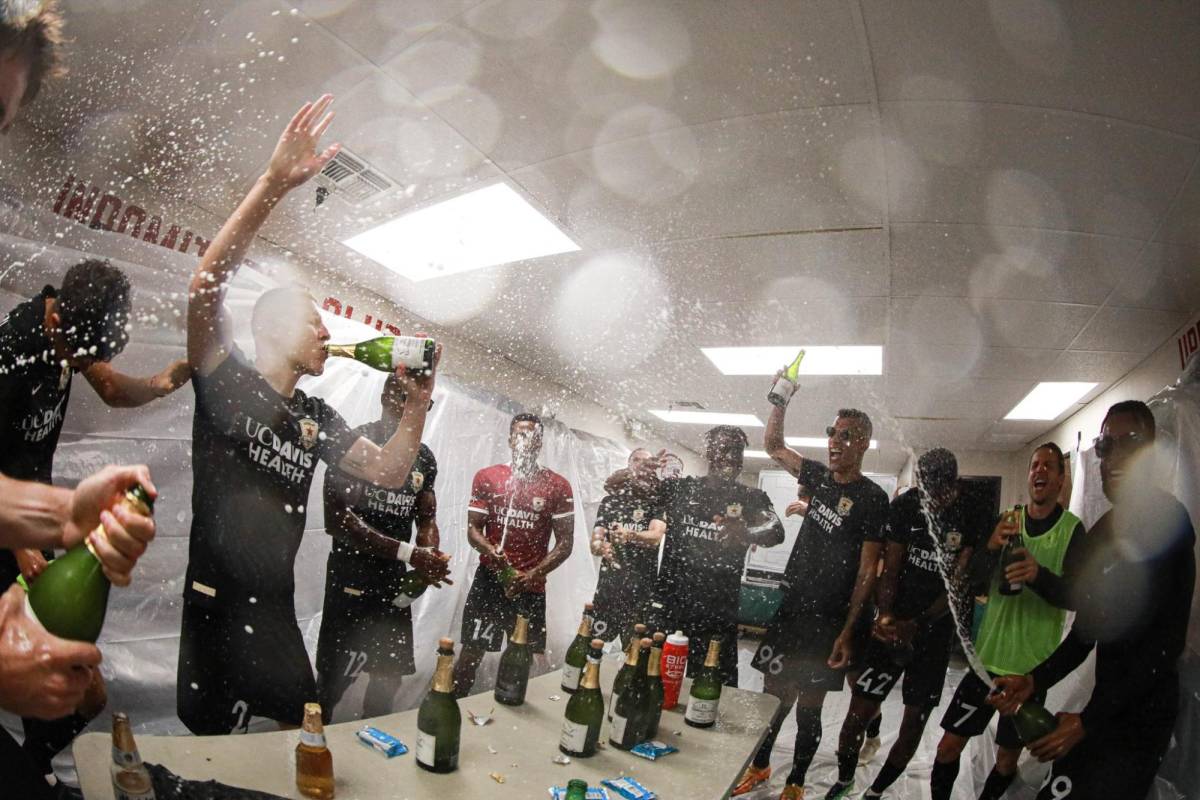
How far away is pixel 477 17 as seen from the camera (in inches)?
53.1

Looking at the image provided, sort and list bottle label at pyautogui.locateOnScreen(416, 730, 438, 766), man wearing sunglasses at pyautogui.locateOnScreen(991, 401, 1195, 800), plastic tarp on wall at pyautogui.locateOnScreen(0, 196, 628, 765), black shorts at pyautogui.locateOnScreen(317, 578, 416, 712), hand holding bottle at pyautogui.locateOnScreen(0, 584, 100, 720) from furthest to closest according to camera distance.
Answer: black shorts at pyautogui.locateOnScreen(317, 578, 416, 712)
man wearing sunglasses at pyautogui.locateOnScreen(991, 401, 1195, 800)
plastic tarp on wall at pyautogui.locateOnScreen(0, 196, 628, 765)
bottle label at pyautogui.locateOnScreen(416, 730, 438, 766)
hand holding bottle at pyautogui.locateOnScreen(0, 584, 100, 720)

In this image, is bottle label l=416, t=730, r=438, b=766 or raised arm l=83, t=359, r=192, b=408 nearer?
bottle label l=416, t=730, r=438, b=766

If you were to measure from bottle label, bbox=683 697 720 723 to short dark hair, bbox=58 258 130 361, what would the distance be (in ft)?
5.36

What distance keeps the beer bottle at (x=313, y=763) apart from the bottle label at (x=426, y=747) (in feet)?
0.52

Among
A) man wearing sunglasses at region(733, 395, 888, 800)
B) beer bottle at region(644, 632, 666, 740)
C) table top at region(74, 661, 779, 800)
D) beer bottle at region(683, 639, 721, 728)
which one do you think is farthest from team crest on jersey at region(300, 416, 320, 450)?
man wearing sunglasses at region(733, 395, 888, 800)

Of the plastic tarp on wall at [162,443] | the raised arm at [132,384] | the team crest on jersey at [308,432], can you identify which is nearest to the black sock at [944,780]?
the plastic tarp on wall at [162,443]

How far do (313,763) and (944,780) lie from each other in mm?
2353

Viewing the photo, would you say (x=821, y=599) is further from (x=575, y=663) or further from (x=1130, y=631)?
(x=575, y=663)

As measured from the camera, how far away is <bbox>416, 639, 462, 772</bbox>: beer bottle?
90 centimetres

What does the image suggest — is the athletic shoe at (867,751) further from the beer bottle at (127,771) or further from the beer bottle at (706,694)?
the beer bottle at (127,771)

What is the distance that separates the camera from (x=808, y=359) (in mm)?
2803

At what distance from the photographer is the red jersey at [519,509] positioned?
95.4 inches

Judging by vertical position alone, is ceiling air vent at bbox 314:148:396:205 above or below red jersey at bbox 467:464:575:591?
above

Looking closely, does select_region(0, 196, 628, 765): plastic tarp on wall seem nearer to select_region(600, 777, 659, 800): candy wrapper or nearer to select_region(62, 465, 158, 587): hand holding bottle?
select_region(62, 465, 158, 587): hand holding bottle
